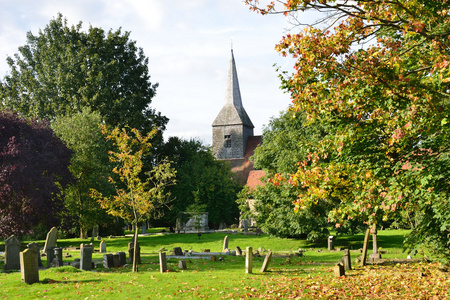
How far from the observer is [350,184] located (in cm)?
1291

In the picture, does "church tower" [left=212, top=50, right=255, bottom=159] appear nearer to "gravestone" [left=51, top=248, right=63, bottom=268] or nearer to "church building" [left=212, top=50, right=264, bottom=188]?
"church building" [left=212, top=50, right=264, bottom=188]

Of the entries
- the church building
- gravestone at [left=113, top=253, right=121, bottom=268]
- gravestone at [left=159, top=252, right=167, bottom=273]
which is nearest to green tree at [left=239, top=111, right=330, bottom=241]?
gravestone at [left=113, top=253, right=121, bottom=268]

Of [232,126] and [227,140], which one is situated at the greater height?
[232,126]

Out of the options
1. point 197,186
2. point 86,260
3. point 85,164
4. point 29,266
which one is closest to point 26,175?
point 85,164

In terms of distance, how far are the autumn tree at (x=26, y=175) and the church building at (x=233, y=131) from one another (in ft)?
156

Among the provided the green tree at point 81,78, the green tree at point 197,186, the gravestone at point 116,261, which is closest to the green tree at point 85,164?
the green tree at point 81,78

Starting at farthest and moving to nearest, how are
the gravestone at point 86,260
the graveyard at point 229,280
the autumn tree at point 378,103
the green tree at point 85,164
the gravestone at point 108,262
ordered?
the green tree at point 85,164 < the gravestone at point 108,262 < the gravestone at point 86,260 < the graveyard at point 229,280 < the autumn tree at point 378,103

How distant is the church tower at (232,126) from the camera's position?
262 ft

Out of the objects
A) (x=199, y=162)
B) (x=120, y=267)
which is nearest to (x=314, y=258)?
(x=120, y=267)

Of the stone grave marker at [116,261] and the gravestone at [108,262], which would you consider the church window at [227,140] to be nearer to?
the stone grave marker at [116,261]

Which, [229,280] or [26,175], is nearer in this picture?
[229,280]

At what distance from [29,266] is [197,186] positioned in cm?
3674

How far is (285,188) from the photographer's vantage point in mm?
31797

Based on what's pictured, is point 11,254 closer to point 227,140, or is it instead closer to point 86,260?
point 86,260
